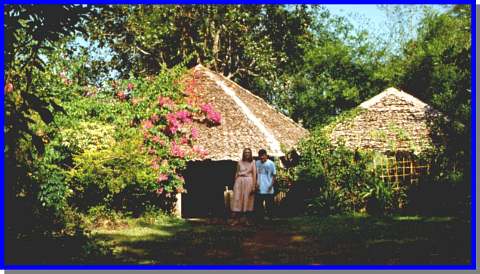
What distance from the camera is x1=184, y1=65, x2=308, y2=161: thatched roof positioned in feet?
59.6

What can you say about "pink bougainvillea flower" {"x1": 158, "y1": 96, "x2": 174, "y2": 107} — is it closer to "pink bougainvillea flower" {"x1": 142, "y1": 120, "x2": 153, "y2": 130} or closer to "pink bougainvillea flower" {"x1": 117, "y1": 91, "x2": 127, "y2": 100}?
"pink bougainvillea flower" {"x1": 142, "y1": 120, "x2": 153, "y2": 130}

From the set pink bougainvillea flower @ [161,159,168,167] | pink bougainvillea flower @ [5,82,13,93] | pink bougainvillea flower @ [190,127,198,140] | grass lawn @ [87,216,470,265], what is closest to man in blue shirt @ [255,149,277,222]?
grass lawn @ [87,216,470,265]

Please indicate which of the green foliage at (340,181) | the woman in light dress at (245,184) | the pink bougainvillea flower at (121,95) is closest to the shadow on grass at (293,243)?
the woman in light dress at (245,184)

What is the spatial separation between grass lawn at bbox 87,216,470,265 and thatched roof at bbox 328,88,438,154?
164 inches

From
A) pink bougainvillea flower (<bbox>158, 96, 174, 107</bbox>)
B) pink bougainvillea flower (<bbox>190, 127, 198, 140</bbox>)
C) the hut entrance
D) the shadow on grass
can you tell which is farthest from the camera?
the hut entrance

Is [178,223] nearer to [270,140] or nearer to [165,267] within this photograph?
[270,140]

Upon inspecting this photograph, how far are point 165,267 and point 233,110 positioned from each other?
479 inches

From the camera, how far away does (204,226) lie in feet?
46.5

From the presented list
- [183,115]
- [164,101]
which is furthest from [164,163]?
[164,101]

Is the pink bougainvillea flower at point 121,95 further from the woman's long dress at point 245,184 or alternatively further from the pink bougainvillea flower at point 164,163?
the woman's long dress at point 245,184

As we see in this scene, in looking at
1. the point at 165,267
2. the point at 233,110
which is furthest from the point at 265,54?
the point at 165,267

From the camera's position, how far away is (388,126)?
1950 centimetres

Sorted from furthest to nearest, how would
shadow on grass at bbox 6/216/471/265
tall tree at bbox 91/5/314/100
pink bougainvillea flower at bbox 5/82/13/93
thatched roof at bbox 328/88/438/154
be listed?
tall tree at bbox 91/5/314/100 → thatched roof at bbox 328/88/438/154 → shadow on grass at bbox 6/216/471/265 → pink bougainvillea flower at bbox 5/82/13/93

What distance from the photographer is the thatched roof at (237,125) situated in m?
18.2
